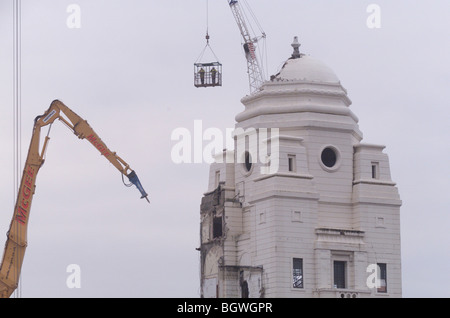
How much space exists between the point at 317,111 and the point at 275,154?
6.63 metres

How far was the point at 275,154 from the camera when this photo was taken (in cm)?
12481

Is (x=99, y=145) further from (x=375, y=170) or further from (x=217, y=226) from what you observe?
(x=375, y=170)

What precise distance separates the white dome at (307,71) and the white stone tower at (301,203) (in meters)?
0.09

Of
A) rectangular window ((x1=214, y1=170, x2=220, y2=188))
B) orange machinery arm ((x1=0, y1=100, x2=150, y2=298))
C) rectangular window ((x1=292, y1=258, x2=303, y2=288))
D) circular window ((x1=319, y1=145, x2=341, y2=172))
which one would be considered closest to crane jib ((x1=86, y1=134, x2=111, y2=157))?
orange machinery arm ((x1=0, y1=100, x2=150, y2=298))

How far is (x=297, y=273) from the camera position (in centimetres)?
12281

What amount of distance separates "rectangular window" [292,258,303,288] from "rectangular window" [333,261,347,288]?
349 cm

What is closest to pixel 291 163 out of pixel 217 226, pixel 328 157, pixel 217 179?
pixel 328 157

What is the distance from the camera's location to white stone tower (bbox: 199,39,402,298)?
12306 centimetres

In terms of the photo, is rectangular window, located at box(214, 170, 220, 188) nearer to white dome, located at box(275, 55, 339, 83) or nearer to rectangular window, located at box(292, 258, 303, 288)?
white dome, located at box(275, 55, 339, 83)
